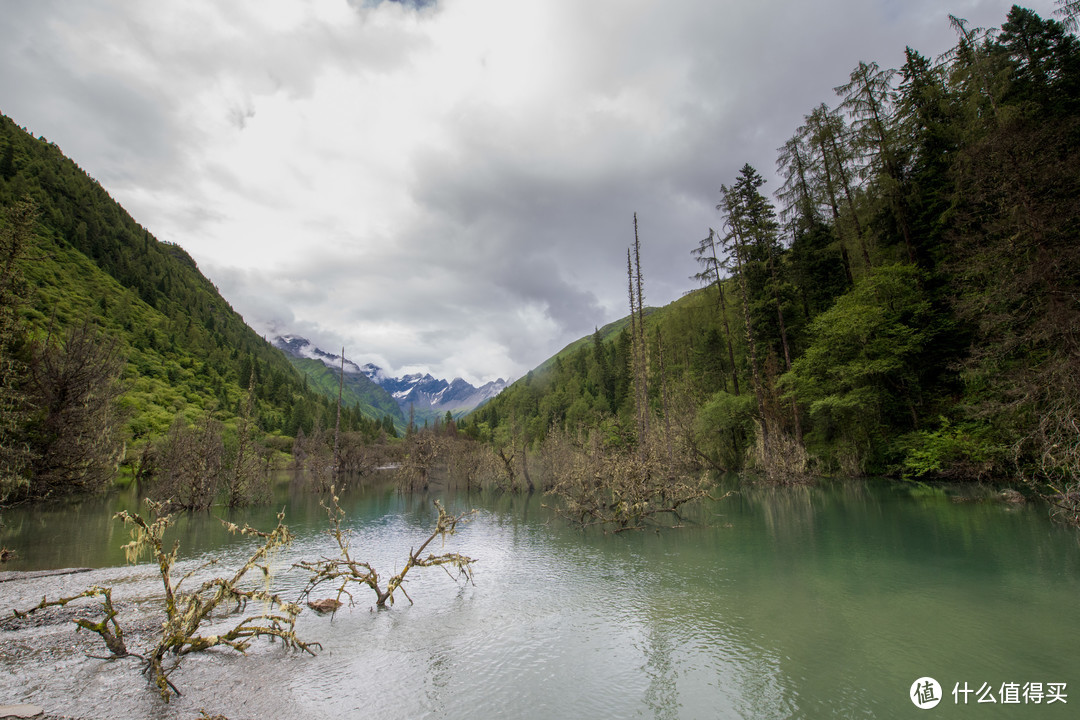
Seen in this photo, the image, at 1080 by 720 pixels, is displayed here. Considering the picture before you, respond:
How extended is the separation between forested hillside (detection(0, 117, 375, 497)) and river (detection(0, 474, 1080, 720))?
1003 cm

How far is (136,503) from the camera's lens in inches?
1237

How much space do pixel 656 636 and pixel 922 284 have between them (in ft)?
107

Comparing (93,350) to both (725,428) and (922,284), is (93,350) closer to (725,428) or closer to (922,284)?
(725,428)

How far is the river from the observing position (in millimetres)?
6375

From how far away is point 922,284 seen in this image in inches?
1151

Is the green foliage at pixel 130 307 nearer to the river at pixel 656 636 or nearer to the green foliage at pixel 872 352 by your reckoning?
the river at pixel 656 636

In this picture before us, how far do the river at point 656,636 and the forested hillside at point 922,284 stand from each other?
691 cm

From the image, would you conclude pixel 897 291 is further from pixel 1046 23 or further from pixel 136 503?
pixel 136 503

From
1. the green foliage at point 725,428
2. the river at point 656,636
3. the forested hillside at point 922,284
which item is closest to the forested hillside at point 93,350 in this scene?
the river at point 656,636

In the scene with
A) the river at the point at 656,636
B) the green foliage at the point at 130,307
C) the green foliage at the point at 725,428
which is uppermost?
the green foliage at the point at 130,307

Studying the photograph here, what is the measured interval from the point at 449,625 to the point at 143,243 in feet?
542

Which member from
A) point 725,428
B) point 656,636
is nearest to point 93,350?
point 656,636

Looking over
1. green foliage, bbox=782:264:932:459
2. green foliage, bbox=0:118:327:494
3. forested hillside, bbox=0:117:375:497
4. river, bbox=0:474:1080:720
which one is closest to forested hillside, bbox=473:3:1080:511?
green foliage, bbox=782:264:932:459

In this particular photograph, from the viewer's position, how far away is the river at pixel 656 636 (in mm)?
6375
